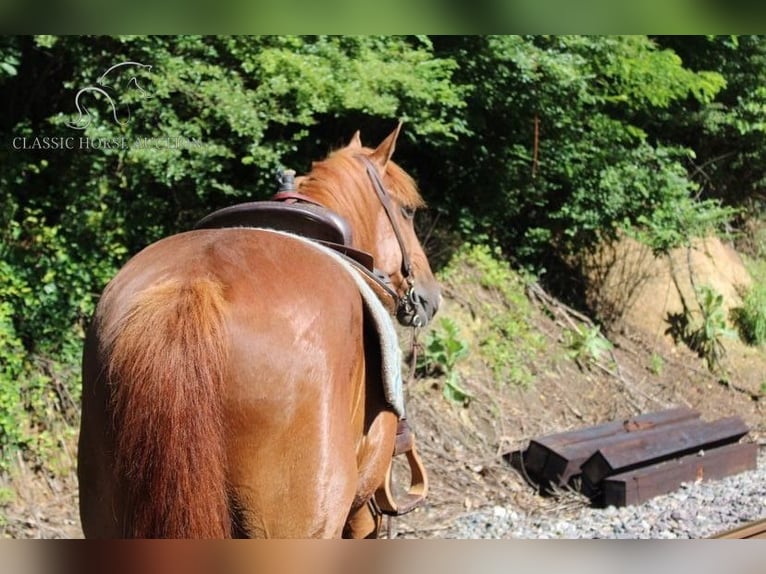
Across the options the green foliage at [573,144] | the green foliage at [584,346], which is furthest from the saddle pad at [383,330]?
the green foliage at [584,346]

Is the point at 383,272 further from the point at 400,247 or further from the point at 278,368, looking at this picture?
the point at 278,368

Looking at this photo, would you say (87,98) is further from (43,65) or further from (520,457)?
(520,457)

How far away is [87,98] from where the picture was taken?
5.38 metres

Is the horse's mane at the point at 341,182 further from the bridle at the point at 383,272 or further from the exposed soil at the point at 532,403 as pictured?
the exposed soil at the point at 532,403

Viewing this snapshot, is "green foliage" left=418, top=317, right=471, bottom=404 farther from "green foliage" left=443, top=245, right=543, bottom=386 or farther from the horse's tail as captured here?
the horse's tail

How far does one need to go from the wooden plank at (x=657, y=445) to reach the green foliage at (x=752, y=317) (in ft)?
8.91

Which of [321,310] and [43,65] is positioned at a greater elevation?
[43,65]

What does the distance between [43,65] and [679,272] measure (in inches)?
291

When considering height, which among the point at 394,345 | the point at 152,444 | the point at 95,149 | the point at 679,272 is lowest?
the point at 152,444

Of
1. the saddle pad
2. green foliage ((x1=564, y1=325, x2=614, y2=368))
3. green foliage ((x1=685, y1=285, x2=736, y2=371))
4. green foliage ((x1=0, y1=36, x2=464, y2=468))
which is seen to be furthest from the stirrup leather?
green foliage ((x1=685, y1=285, x2=736, y2=371))

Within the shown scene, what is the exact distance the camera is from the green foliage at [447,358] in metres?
6.57

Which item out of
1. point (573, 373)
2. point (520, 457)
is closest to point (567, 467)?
point (520, 457)

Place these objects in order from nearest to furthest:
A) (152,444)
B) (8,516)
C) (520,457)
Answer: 1. (152,444)
2. (8,516)
3. (520,457)

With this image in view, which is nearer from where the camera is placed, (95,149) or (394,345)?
(394,345)
